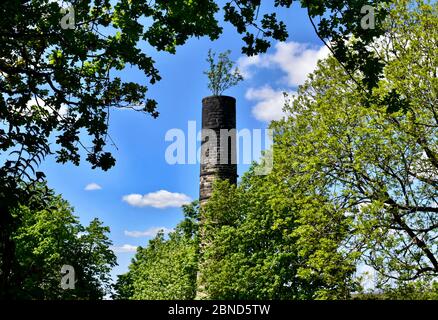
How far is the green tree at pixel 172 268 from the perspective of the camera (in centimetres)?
3219

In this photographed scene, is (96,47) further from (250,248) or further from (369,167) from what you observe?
(250,248)

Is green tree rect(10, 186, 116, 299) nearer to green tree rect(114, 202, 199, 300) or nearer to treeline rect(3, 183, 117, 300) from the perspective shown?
treeline rect(3, 183, 117, 300)

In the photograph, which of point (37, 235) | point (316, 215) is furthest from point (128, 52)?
point (37, 235)

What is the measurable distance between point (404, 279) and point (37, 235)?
25795 mm

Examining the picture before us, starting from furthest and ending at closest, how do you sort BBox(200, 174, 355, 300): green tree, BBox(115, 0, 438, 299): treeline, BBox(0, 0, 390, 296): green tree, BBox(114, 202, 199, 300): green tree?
BBox(114, 202, 199, 300): green tree
BBox(200, 174, 355, 300): green tree
BBox(115, 0, 438, 299): treeline
BBox(0, 0, 390, 296): green tree

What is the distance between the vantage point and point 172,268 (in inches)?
1484

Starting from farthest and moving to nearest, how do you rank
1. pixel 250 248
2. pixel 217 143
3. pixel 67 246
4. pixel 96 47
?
1. pixel 67 246
2. pixel 217 143
3. pixel 250 248
4. pixel 96 47

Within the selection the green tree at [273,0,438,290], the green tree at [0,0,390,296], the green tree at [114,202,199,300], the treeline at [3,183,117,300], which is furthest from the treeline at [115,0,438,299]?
the treeline at [3,183,117,300]

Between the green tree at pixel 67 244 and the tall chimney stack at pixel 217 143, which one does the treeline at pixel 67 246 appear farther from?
the tall chimney stack at pixel 217 143

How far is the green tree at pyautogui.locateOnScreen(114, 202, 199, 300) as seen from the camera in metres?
32.2

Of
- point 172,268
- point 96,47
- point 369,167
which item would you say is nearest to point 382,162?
point 369,167
